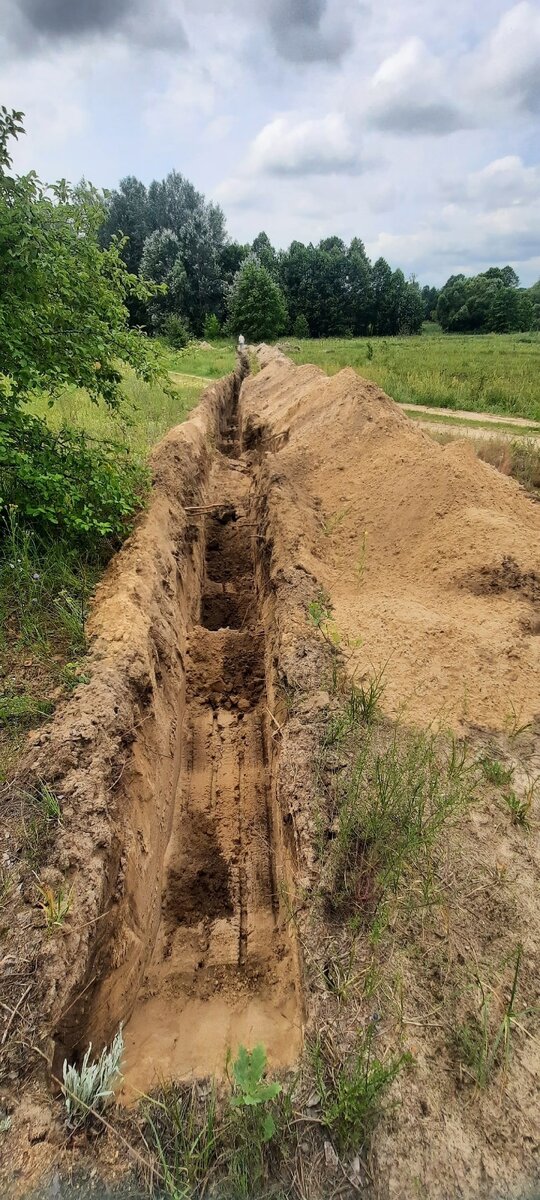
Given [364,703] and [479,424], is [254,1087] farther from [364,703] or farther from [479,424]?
[479,424]

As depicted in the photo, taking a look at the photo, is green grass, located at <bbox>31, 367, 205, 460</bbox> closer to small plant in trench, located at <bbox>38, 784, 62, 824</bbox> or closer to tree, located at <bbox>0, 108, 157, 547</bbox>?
tree, located at <bbox>0, 108, 157, 547</bbox>

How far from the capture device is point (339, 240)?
215 ft

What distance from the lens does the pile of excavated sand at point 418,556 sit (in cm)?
390

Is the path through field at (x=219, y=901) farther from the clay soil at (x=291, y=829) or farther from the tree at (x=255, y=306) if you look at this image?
the tree at (x=255, y=306)

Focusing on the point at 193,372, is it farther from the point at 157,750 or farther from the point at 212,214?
the point at 212,214

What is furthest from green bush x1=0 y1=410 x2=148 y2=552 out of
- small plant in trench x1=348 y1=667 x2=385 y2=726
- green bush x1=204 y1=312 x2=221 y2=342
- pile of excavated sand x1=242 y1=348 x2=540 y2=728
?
green bush x1=204 y1=312 x2=221 y2=342

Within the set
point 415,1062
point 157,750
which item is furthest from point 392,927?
point 157,750

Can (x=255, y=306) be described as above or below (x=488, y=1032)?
above

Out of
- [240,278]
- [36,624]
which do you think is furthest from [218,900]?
[240,278]

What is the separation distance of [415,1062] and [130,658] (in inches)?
102

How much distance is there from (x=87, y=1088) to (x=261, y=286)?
42.4 meters

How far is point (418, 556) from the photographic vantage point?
5.39 meters

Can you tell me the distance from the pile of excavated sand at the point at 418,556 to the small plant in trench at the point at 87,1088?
2.34 metres

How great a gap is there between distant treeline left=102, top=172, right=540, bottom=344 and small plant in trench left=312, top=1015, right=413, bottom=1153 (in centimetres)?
3195
